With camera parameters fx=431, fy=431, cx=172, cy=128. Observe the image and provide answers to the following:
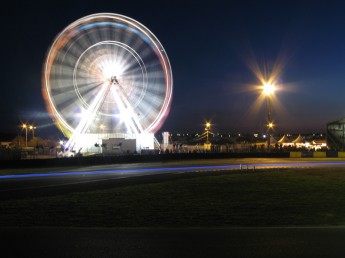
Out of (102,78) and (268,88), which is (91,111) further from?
(268,88)

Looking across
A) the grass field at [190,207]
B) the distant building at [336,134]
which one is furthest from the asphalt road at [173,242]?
the distant building at [336,134]

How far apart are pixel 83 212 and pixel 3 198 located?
5.45 meters

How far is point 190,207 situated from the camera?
41.2 feet

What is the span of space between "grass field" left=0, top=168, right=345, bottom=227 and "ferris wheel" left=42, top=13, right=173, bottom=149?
82.2 feet

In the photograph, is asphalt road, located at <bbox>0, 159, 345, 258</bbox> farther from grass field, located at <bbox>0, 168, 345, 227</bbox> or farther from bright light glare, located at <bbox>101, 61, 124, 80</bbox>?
bright light glare, located at <bbox>101, 61, 124, 80</bbox>

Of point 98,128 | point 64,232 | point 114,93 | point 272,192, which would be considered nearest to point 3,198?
point 64,232

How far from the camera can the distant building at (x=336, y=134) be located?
58.3m

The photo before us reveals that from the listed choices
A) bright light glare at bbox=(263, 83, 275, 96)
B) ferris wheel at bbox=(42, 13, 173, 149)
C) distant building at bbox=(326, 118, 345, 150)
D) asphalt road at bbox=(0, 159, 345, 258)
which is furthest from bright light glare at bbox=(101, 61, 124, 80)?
asphalt road at bbox=(0, 159, 345, 258)

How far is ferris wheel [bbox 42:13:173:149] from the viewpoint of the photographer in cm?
3978

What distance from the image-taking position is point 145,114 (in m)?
44.2

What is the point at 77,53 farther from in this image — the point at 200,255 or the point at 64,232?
the point at 200,255

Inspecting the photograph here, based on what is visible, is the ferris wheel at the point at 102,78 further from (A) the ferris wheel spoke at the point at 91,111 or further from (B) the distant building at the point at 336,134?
(B) the distant building at the point at 336,134

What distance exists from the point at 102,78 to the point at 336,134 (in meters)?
34.6

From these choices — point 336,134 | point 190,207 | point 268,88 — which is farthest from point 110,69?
point 336,134
